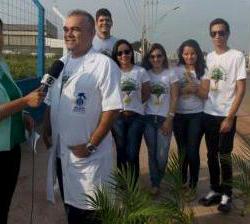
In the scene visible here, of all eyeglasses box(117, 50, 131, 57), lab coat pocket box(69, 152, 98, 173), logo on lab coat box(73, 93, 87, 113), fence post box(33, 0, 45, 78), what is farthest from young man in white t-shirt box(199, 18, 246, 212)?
fence post box(33, 0, 45, 78)

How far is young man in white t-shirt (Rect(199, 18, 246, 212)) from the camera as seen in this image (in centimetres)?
475

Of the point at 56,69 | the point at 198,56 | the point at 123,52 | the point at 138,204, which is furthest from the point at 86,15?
the point at 198,56

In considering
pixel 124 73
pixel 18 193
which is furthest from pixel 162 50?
pixel 18 193

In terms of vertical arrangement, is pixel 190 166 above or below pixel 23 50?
below

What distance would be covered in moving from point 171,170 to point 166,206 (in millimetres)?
239

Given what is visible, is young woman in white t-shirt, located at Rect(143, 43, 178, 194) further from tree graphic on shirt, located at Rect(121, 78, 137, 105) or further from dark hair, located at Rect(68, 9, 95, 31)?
dark hair, located at Rect(68, 9, 95, 31)

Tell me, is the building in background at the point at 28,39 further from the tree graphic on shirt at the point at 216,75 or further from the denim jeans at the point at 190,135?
the tree graphic on shirt at the point at 216,75

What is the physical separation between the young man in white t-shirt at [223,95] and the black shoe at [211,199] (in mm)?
146

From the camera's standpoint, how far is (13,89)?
3.40m

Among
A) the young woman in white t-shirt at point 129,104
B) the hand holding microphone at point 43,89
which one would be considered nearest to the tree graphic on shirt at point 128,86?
the young woman in white t-shirt at point 129,104

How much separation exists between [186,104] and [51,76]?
2.42 meters

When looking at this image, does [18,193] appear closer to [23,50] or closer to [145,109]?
[145,109]

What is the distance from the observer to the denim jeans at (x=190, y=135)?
17.1 ft

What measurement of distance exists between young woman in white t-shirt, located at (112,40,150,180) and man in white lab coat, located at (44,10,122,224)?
1776 millimetres
